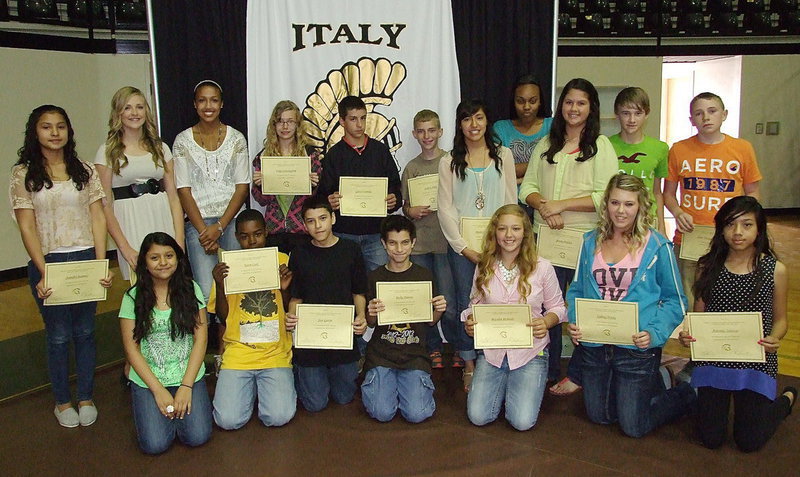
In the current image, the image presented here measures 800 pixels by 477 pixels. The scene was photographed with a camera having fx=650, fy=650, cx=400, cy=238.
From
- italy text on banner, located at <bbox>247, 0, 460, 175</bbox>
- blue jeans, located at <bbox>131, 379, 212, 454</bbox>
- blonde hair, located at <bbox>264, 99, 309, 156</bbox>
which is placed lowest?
blue jeans, located at <bbox>131, 379, 212, 454</bbox>

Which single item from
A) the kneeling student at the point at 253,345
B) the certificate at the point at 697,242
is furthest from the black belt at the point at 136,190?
the certificate at the point at 697,242

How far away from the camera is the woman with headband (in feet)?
13.9

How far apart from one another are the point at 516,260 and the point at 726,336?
44.4 inches

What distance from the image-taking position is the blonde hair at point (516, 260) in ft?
11.9

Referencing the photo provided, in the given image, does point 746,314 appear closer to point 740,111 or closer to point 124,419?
point 124,419

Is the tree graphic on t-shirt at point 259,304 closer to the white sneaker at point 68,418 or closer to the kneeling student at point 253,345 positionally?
the kneeling student at point 253,345

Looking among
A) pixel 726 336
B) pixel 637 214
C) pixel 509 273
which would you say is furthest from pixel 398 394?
pixel 726 336

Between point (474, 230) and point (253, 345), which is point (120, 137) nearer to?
point (253, 345)

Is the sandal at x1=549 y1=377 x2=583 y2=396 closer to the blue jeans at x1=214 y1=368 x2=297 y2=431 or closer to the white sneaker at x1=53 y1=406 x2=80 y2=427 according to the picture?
the blue jeans at x1=214 y1=368 x2=297 y2=431

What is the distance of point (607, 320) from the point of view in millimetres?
3367

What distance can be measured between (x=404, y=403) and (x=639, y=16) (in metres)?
10.1

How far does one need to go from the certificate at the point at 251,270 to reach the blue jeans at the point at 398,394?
2.68ft

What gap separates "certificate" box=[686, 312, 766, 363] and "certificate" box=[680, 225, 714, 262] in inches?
29.3

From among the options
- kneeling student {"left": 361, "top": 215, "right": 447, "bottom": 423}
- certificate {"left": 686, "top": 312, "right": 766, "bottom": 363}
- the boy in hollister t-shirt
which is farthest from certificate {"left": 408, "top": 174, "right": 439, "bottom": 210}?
certificate {"left": 686, "top": 312, "right": 766, "bottom": 363}
